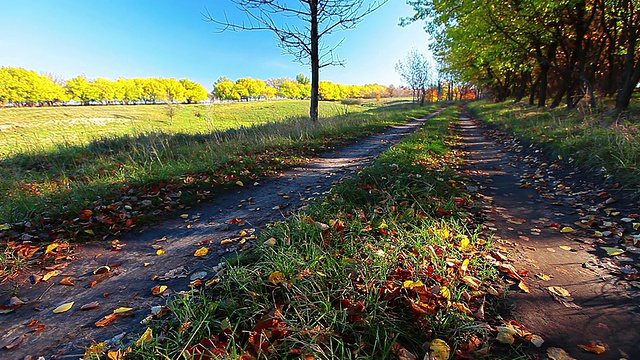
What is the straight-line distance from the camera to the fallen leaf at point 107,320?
6.43 feet

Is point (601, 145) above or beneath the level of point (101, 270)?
above

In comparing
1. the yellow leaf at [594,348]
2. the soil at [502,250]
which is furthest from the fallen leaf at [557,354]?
the yellow leaf at [594,348]

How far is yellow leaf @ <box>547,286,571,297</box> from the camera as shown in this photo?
221 cm

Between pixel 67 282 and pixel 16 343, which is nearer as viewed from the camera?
pixel 16 343

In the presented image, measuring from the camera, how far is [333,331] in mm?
1691

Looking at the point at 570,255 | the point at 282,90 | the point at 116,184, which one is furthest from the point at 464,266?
the point at 282,90

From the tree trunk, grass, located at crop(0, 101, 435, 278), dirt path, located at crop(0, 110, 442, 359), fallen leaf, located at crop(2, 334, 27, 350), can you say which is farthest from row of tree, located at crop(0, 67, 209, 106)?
fallen leaf, located at crop(2, 334, 27, 350)

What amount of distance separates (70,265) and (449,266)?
391cm

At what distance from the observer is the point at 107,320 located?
6.54 feet

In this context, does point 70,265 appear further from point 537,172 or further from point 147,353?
point 537,172

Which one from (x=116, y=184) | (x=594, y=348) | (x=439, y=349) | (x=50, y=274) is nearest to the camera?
(x=439, y=349)

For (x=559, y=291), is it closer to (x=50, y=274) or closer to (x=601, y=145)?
(x=50, y=274)

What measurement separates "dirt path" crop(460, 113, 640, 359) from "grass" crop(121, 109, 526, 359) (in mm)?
361

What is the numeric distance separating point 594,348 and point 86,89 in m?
118
